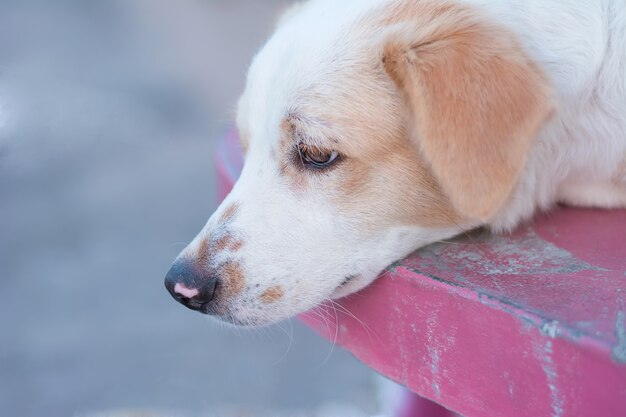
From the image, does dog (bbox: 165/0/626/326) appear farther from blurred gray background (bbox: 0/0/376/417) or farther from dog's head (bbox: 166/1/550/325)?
blurred gray background (bbox: 0/0/376/417)

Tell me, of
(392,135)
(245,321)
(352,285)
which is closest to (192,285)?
(245,321)

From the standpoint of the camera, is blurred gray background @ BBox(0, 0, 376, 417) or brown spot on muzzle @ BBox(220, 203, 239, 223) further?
blurred gray background @ BBox(0, 0, 376, 417)

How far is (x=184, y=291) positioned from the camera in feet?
4.65

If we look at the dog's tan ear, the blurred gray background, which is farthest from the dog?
the blurred gray background

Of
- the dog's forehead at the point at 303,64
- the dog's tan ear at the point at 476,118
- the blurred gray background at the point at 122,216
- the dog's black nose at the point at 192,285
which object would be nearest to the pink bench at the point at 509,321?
the dog's tan ear at the point at 476,118

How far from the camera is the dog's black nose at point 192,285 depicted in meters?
1.41

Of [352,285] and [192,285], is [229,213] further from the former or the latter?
[352,285]

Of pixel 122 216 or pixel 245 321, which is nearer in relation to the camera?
pixel 245 321

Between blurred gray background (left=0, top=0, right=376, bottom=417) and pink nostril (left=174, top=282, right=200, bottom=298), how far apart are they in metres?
0.84

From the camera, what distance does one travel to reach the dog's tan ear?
1347 mm

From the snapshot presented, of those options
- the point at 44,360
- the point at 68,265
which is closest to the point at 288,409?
the point at 44,360

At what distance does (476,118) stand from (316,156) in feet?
1.06

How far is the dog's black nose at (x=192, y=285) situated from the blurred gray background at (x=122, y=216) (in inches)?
32.6

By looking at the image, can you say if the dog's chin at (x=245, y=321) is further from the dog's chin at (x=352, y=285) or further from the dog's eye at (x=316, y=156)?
the dog's eye at (x=316, y=156)
